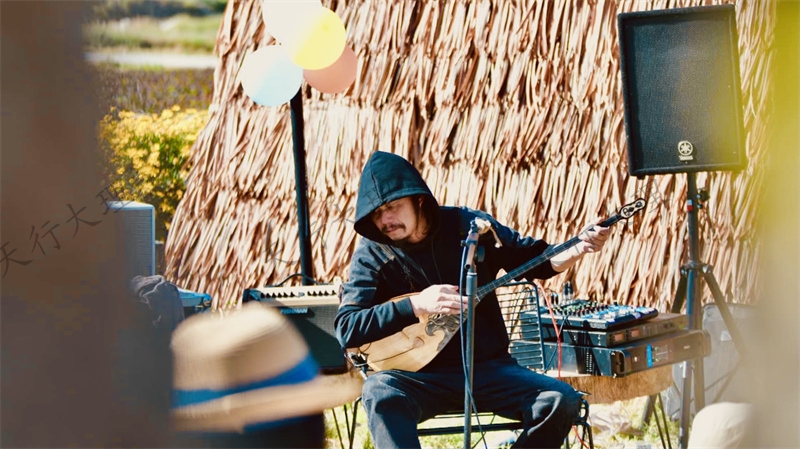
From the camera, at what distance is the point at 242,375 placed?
1.40 m

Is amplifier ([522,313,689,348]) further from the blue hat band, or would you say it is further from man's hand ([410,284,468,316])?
the blue hat band

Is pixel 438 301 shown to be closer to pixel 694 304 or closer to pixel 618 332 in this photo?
pixel 618 332

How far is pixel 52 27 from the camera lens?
508 millimetres

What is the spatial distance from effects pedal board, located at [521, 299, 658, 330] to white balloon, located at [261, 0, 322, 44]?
1.78 meters

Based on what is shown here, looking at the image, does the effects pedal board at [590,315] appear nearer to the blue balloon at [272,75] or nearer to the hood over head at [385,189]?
the hood over head at [385,189]

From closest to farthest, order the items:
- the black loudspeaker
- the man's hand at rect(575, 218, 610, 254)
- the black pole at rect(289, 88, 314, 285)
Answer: the man's hand at rect(575, 218, 610, 254) < the black loudspeaker < the black pole at rect(289, 88, 314, 285)

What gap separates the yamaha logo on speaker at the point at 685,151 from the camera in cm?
371

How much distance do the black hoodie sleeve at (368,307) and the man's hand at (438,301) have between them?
1.4 inches

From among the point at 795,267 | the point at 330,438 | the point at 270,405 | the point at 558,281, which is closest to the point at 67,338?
the point at 795,267

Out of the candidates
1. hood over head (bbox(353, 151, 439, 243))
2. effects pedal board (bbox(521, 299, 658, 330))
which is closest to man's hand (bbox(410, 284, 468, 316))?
hood over head (bbox(353, 151, 439, 243))

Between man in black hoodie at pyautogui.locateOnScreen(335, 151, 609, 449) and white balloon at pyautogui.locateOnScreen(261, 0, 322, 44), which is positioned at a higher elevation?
white balloon at pyautogui.locateOnScreen(261, 0, 322, 44)

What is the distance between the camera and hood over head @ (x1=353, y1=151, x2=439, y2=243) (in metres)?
3.19

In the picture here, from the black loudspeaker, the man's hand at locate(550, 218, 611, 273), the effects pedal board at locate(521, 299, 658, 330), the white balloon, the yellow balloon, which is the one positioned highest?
the white balloon

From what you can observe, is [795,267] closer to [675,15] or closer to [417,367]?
[417,367]
